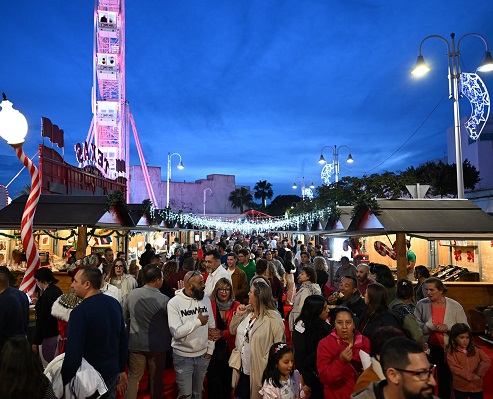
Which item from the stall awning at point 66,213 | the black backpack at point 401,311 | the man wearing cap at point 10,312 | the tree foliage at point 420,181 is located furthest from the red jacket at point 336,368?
the tree foliage at point 420,181

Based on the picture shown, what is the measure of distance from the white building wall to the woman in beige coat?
3331 inches

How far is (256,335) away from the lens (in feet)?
13.4

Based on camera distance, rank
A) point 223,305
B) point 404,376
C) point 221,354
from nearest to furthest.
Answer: point 404,376 < point 221,354 < point 223,305

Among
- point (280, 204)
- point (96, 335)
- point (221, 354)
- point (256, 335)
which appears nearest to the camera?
point (96, 335)

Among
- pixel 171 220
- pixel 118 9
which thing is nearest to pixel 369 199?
pixel 171 220

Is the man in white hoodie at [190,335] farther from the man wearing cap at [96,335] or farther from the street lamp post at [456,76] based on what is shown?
the street lamp post at [456,76]

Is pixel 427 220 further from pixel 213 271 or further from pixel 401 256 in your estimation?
pixel 213 271

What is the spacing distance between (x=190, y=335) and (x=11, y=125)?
15.2 ft

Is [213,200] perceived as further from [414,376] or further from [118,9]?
[414,376]

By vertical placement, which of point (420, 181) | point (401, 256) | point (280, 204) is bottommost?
point (401, 256)

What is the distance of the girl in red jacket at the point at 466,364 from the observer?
13.9 feet

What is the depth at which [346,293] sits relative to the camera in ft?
19.0

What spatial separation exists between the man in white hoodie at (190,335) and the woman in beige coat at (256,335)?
41 centimetres

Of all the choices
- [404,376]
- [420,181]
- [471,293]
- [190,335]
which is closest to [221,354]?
[190,335]
